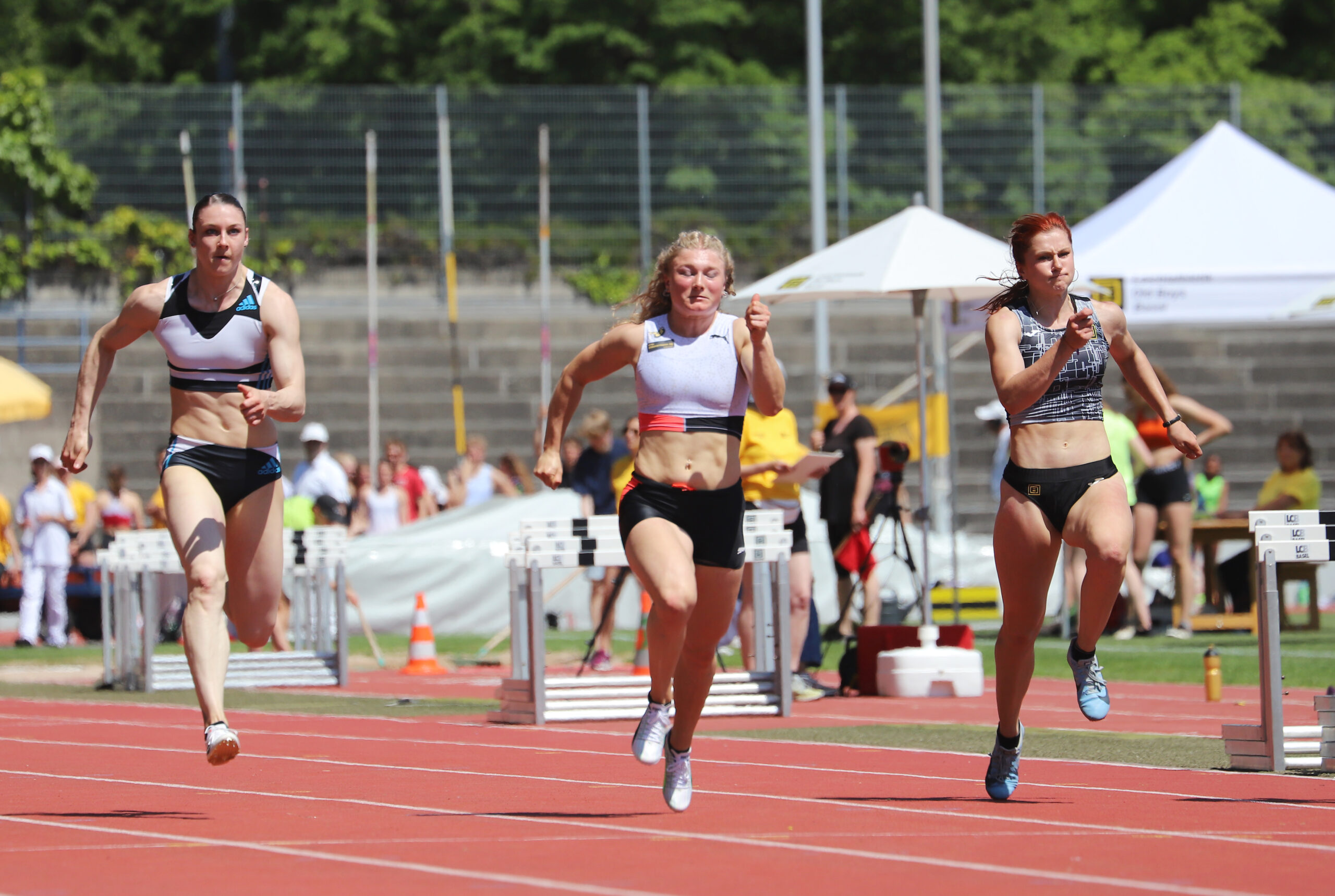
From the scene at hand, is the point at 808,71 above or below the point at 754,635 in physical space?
above

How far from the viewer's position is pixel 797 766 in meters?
8.66

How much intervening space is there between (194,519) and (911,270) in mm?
6332

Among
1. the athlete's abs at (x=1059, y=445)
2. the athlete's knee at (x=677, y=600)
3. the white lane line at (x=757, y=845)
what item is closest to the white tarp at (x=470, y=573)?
the white lane line at (x=757, y=845)

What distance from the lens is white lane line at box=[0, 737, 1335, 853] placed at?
6199mm

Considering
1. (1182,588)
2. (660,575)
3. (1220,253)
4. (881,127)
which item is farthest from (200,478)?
(881,127)

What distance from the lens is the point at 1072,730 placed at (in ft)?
33.7

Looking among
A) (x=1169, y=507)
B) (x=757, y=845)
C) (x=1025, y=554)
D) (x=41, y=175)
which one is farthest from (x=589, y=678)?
(x=41, y=175)

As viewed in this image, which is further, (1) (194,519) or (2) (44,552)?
(2) (44,552)

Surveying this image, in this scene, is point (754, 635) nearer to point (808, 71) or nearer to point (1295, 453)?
point (1295, 453)

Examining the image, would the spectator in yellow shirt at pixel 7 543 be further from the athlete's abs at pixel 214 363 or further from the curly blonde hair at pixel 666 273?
the curly blonde hair at pixel 666 273

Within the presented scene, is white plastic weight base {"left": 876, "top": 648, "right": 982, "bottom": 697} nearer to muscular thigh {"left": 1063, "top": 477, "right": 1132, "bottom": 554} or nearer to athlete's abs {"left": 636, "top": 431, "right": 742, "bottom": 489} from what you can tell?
muscular thigh {"left": 1063, "top": 477, "right": 1132, "bottom": 554}

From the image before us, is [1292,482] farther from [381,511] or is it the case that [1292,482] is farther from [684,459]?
[684,459]

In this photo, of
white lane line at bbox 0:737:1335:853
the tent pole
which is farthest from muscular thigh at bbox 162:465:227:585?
the tent pole

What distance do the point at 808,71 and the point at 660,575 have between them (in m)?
15.7
